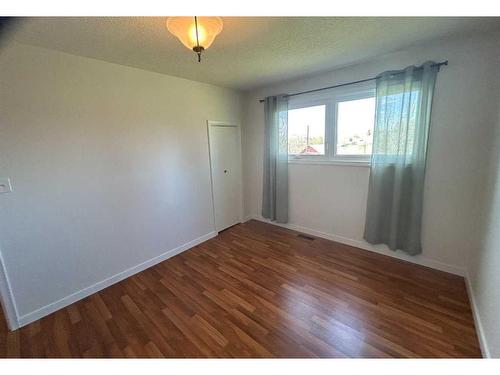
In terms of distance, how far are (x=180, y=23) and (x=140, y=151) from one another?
1555 mm

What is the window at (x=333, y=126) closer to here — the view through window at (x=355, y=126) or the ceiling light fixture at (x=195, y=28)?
the view through window at (x=355, y=126)

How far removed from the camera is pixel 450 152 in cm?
208

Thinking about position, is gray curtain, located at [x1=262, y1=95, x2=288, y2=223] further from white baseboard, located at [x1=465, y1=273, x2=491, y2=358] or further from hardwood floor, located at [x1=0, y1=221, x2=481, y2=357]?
white baseboard, located at [x1=465, y1=273, x2=491, y2=358]

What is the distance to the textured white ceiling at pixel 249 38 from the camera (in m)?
1.49

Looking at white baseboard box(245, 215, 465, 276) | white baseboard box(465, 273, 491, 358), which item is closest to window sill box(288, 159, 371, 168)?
white baseboard box(245, 215, 465, 276)

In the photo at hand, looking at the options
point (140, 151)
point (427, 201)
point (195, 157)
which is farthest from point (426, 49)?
point (140, 151)

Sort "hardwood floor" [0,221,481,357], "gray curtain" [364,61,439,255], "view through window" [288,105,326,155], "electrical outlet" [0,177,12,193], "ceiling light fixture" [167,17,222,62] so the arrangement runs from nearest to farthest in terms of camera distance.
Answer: "ceiling light fixture" [167,17,222,62]
"hardwood floor" [0,221,481,357]
"electrical outlet" [0,177,12,193]
"gray curtain" [364,61,439,255]
"view through window" [288,105,326,155]

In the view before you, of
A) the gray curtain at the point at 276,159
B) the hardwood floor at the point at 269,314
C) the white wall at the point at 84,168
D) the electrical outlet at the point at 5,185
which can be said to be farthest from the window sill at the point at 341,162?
the electrical outlet at the point at 5,185

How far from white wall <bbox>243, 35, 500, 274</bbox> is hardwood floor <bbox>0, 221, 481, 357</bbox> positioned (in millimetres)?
425

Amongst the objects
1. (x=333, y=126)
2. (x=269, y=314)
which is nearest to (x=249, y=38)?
(x=333, y=126)

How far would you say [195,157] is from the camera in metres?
3.02

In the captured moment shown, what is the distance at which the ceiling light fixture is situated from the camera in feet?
4.11
